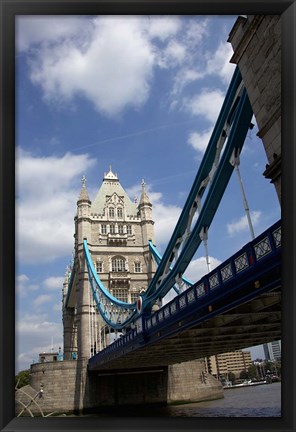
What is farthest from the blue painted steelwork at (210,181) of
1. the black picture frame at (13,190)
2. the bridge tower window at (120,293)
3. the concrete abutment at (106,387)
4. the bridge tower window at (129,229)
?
the bridge tower window at (129,229)

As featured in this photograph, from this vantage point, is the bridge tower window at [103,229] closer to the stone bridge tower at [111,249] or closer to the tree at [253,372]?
the stone bridge tower at [111,249]

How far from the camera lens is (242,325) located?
42.8ft

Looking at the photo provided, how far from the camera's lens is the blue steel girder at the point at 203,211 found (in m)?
9.85

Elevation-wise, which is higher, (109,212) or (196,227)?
(109,212)

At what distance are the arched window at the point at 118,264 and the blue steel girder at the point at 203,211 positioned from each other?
20.6 metres

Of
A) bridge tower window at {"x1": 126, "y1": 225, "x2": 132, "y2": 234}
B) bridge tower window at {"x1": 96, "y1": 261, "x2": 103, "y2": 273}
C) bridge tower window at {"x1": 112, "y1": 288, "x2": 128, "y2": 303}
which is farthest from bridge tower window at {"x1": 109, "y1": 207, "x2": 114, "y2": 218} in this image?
bridge tower window at {"x1": 112, "y1": 288, "x2": 128, "y2": 303}

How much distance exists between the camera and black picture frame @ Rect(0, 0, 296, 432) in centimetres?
462

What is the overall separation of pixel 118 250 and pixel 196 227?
28.4 meters

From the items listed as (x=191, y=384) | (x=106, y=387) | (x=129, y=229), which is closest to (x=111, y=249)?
(x=129, y=229)

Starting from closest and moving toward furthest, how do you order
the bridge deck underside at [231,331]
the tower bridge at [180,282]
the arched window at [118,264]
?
the tower bridge at [180,282] < the bridge deck underside at [231,331] < the arched window at [118,264]

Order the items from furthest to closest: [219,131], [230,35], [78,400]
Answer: [78,400]
[219,131]
[230,35]

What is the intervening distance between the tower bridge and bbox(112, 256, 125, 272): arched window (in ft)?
0.30
